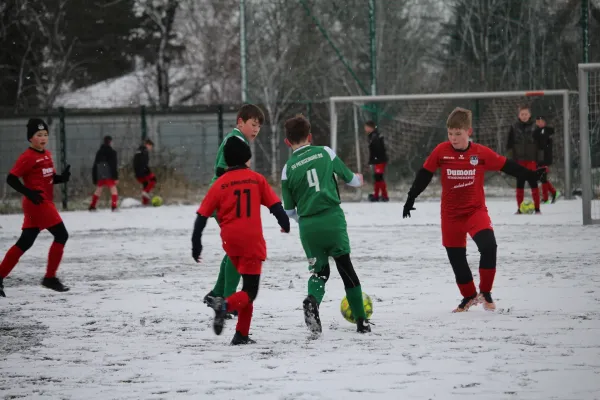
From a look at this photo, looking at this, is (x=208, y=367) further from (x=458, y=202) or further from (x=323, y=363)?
(x=458, y=202)

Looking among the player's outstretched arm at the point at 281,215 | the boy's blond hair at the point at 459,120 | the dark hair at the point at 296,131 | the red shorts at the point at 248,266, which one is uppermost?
the boy's blond hair at the point at 459,120

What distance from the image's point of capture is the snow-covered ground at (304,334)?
5414mm

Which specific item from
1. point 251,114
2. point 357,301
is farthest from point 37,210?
point 357,301

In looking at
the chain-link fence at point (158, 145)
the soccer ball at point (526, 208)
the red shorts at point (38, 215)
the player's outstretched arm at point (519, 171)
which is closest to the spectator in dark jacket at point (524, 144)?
the soccer ball at point (526, 208)

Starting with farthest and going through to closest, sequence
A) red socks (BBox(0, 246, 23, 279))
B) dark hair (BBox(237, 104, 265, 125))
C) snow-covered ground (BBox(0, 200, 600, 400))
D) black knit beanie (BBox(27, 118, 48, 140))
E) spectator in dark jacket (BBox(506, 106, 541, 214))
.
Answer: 1. spectator in dark jacket (BBox(506, 106, 541, 214))
2. black knit beanie (BBox(27, 118, 48, 140))
3. red socks (BBox(0, 246, 23, 279))
4. dark hair (BBox(237, 104, 265, 125))
5. snow-covered ground (BBox(0, 200, 600, 400))

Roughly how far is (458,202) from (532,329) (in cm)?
133

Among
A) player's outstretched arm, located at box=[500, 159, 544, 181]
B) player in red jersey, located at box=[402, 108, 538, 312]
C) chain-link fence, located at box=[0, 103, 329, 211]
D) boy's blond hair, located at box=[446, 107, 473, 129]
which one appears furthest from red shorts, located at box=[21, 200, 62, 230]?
chain-link fence, located at box=[0, 103, 329, 211]

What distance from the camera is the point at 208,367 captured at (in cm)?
597

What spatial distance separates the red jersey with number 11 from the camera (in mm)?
6738

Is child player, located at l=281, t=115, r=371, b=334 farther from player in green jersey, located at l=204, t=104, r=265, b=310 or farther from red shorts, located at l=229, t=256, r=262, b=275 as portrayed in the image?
player in green jersey, located at l=204, t=104, r=265, b=310

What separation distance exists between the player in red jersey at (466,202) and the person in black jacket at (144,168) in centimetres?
1626

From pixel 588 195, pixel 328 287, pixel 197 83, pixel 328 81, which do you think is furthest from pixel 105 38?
pixel 328 287

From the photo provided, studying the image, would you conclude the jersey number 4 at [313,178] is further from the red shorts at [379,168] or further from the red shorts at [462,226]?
the red shorts at [379,168]

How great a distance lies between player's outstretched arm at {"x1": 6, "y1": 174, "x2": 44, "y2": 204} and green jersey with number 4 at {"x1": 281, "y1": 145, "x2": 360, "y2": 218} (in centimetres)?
334
